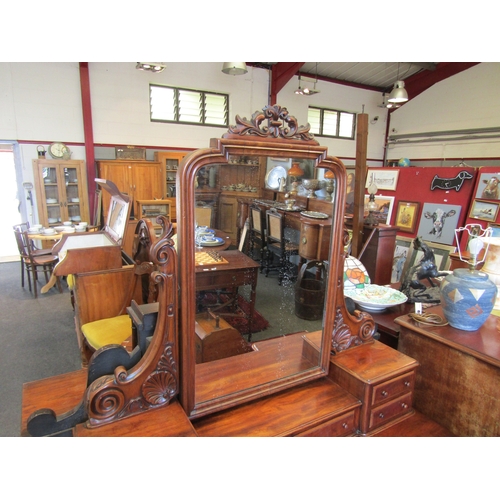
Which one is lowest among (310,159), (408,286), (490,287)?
(408,286)

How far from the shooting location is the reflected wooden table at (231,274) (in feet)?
3.94

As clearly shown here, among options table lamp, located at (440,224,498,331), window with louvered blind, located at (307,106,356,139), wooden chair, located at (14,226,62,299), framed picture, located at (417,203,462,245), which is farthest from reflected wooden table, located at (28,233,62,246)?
window with louvered blind, located at (307,106,356,139)

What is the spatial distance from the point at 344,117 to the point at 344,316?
8634mm

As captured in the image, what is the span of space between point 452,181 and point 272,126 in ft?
15.6

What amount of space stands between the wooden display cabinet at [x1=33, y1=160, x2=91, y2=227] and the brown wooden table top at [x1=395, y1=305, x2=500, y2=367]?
593 centimetres

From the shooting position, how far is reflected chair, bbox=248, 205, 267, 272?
1.45 m

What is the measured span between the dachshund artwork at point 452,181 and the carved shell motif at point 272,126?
460cm

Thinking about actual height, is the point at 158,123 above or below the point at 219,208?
above

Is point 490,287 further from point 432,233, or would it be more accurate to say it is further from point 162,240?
point 432,233

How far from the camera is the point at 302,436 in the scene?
112 cm

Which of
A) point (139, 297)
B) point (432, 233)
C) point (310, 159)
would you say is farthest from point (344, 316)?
point (432, 233)

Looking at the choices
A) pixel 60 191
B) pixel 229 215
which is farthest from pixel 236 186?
pixel 60 191

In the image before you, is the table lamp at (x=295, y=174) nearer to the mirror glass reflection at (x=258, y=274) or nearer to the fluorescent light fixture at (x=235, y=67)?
the mirror glass reflection at (x=258, y=274)

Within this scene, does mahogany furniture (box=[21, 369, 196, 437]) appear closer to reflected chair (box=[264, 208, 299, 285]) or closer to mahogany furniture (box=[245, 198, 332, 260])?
A: reflected chair (box=[264, 208, 299, 285])
